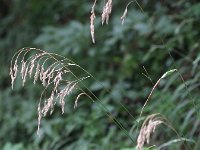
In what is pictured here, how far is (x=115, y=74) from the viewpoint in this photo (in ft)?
13.6

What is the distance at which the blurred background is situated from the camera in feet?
11.8

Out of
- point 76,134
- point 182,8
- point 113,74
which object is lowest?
point 76,134

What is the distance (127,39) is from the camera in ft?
13.3

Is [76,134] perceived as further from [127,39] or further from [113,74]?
[127,39]

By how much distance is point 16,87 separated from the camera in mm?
4445

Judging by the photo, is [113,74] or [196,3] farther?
[113,74]

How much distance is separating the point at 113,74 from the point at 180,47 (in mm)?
631

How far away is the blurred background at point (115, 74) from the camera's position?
359 centimetres

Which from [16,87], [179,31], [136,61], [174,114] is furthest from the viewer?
[16,87]

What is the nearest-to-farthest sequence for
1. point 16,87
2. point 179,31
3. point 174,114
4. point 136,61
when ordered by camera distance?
point 174,114 < point 179,31 < point 136,61 < point 16,87

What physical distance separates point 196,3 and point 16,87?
67.7 inches

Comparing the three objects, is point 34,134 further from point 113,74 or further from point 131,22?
point 131,22

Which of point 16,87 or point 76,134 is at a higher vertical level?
point 16,87

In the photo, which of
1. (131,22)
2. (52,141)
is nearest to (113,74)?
(131,22)
